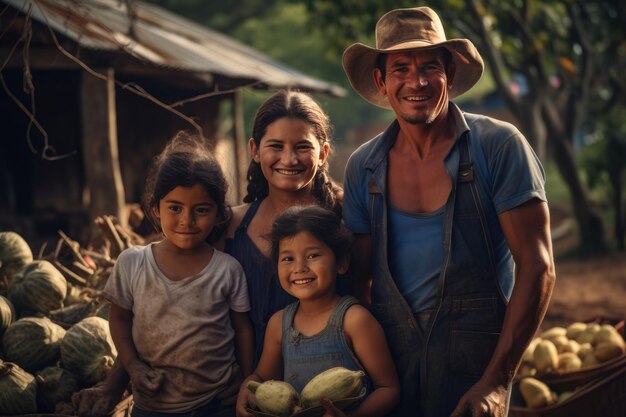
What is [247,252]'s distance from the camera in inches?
155

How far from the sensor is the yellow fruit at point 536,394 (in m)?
5.88

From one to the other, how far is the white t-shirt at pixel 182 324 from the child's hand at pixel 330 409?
774 mm

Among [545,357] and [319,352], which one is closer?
[319,352]

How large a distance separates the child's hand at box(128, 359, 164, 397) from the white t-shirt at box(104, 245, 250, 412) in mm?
41

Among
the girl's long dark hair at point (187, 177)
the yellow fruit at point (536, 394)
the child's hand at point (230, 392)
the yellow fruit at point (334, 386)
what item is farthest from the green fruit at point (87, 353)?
the yellow fruit at point (536, 394)

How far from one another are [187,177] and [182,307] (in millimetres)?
556

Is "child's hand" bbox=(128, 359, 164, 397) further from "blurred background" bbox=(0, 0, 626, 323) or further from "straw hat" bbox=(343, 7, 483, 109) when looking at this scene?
"blurred background" bbox=(0, 0, 626, 323)

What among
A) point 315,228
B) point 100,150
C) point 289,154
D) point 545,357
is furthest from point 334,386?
point 100,150

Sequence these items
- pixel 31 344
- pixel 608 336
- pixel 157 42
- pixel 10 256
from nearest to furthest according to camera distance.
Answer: pixel 31 344 → pixel 10 256 → pixel 608 336 → pixel 157 42

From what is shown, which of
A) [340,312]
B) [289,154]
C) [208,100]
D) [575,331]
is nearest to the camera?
[340,312]

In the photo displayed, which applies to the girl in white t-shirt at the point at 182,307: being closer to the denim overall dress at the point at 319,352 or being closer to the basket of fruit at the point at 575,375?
the denim overall dress at the point at 319,352

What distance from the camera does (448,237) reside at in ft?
11.1

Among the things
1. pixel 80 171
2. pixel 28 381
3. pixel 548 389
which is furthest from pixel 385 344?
pixel 80 171

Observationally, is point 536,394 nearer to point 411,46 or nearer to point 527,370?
point 527,370
